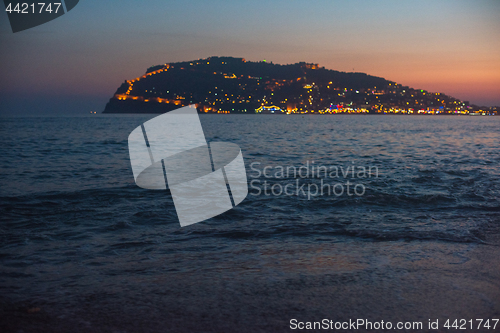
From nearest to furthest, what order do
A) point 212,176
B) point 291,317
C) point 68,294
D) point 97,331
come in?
point 97,331 < point 291,317 < point 68,294 < point 212,176

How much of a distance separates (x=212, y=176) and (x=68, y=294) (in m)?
7.30

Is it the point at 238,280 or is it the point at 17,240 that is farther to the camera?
the point at 17,240

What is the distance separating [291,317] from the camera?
254cm

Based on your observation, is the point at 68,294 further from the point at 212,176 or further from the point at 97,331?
the point at 212,176

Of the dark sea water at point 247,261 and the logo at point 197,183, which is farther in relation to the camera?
the logo at point 197,183

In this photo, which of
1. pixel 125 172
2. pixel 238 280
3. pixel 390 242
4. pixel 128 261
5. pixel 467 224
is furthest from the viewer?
pixel 125 172

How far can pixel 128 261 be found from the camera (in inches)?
150

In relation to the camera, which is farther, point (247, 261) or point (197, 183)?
point (197, 183)

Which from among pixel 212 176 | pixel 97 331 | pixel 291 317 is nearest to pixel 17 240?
pixel 97 331

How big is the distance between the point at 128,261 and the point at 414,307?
2769 millimetres

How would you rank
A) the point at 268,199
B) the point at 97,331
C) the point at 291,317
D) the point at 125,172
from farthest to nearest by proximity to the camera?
the point at 125,172 → the point at 268,199 → the point at 291,317 → the point at 97,331

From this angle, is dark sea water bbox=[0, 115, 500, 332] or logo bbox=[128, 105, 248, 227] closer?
dark sea water bbox=[0, 115, 500, 332]

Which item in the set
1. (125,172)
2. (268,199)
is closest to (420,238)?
(268,199)

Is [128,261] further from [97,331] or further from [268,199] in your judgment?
[268,199]
